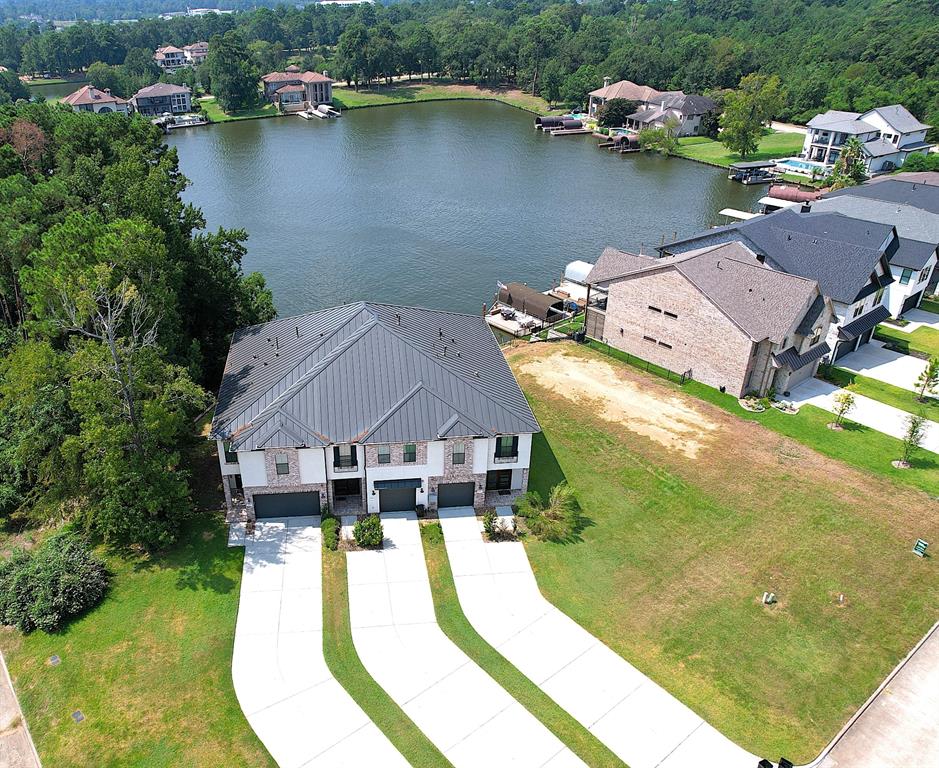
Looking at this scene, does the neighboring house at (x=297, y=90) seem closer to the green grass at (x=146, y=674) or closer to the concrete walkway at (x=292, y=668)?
the concrete walkway at (x=292, y=668)

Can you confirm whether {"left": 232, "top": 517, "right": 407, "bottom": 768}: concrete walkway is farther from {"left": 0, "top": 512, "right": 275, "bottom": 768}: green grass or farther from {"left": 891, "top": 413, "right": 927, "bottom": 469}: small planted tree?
{"left": 891, "top": 413, "right": 927, "bottom": 469}: small planted tree

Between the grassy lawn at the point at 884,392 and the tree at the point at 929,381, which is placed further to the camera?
the grassy lawn at the point at 884,392

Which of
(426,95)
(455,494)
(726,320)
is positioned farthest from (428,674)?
(426,95)

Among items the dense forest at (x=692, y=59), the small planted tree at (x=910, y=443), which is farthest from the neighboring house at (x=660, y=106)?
the small planted tree at (x=910, y=443)

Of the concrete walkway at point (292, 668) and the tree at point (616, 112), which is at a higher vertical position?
the tree at point (616, 112)

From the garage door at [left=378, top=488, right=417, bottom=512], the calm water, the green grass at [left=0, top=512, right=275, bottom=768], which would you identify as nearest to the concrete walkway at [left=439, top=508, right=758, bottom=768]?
the garage door at [left=378, top=488, right=417, bottom=512]
